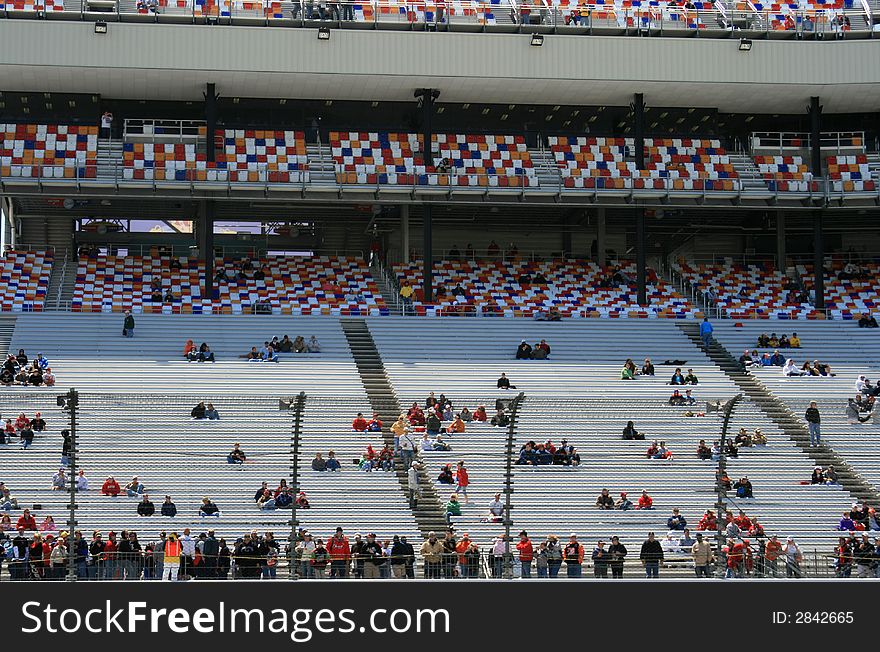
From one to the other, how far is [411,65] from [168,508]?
93.7ft

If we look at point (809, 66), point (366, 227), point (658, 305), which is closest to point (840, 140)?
point (809, 66)

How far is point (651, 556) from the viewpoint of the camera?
2308 centimetres

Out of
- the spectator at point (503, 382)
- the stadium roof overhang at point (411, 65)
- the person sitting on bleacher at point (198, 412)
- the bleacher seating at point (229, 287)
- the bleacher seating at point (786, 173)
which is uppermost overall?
the stadium roof overhang at point (411, 65)

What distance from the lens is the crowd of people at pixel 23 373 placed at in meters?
38.0

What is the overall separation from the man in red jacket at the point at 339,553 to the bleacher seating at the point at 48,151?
28647mm

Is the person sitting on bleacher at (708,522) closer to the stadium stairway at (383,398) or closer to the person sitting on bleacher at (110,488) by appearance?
the stadium stairway at (383,398)

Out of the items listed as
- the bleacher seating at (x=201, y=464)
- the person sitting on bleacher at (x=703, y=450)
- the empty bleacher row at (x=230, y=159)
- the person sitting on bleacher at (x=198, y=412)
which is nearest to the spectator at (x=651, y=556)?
the person sitting on bleacher at (x=703, y=450)

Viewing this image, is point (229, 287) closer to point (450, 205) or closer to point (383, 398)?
point (450, 205)

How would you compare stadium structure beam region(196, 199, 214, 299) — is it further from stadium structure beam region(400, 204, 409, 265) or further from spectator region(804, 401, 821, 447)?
spectator region(804, 401, 821, 447)

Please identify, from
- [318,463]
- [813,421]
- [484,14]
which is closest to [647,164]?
[484,14]

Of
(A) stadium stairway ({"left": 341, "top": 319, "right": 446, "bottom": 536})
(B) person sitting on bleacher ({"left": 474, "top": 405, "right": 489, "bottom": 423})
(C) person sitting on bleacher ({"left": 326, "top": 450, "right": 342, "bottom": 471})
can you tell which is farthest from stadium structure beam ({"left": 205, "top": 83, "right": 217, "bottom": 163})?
(C) person sitting on bleacher ({"left": 326, "top": 450, "right": 342, "bottom": 471})

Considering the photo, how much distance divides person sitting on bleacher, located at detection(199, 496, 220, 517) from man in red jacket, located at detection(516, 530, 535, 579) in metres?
4.81

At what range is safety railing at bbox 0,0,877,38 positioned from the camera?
161 ft
